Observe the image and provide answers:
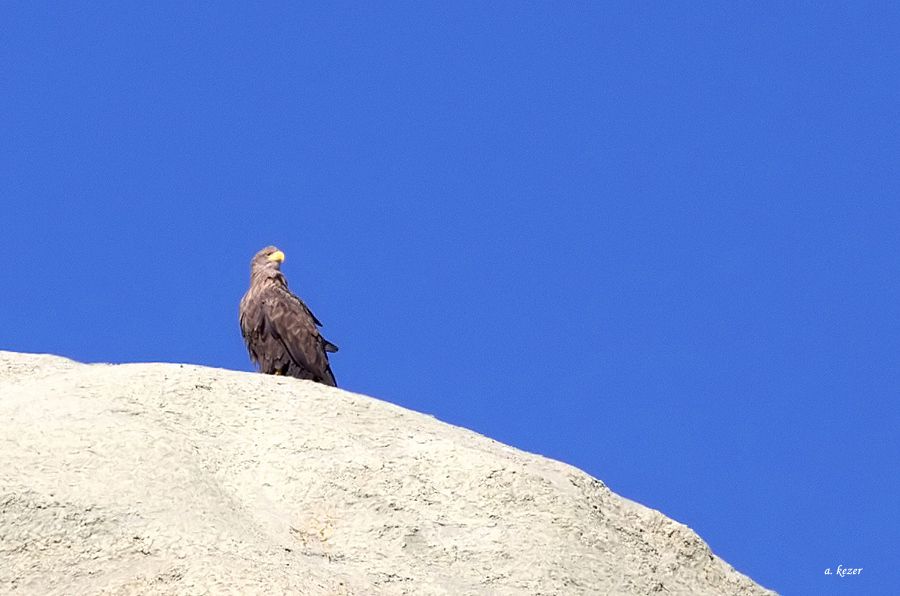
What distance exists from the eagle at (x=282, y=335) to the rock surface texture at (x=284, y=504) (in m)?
3.04

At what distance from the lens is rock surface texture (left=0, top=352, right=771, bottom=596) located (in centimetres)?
935

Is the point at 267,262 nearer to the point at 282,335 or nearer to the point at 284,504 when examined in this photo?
the point at 282,335

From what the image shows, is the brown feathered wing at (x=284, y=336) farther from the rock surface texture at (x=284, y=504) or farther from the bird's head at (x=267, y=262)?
the rock surface texture at (x=284, y=504)

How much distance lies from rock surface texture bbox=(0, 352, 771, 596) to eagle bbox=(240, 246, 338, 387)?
3.04 metres

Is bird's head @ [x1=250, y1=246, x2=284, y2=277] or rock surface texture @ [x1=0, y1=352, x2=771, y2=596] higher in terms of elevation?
bird's head @ [x1=250, y1=246, x2=284, y2=277]

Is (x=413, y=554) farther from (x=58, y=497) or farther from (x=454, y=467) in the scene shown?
(x=58, y=497)

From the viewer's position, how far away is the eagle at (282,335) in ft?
49.8

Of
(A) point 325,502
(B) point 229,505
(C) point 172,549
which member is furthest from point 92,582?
(A) point 325,502

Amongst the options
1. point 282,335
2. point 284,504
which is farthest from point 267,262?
point 284,504

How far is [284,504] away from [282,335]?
16.2ft

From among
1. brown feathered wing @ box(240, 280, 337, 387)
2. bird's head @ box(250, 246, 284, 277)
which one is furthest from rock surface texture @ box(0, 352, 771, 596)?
bird's head @ box(250, 246, 284, 277)

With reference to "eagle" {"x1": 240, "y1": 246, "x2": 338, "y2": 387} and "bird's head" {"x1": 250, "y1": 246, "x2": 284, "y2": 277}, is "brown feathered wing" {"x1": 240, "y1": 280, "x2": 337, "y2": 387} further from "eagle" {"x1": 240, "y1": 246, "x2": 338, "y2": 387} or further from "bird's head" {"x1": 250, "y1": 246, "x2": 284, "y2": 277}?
"bird's head" {"x1": 250, "y1": 246, "x2": 284, "y2": 277}

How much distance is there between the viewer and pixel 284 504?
408 inches

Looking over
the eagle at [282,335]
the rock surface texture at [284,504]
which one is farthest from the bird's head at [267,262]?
the rock surface texture at [284,504]
